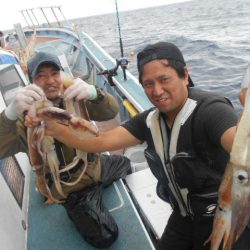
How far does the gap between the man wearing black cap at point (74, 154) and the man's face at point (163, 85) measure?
68cm

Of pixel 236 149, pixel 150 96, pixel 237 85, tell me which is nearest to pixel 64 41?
pixel 237 85

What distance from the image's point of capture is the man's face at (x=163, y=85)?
2.22m

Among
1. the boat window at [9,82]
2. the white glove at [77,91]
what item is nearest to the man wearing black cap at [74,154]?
the white glove at [77,91]

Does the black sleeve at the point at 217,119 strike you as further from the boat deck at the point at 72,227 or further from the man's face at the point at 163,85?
the boat deck at the point at 72,227

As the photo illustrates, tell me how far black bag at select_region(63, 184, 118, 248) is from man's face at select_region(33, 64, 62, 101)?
4.05 ft

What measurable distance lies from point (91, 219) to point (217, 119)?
6.61 ft

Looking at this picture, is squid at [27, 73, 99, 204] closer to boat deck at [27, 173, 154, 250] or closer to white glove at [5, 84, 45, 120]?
white glove at [5, 84, 45, 120]

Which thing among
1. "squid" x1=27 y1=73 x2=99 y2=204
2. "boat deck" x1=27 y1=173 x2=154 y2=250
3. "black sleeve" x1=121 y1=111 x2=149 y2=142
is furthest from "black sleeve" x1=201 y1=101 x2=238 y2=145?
"boat deck" x1=27 y1=173 x2=154 y2=250

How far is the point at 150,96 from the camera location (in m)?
2.29

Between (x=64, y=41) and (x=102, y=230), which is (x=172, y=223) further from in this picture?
(x=64, y=41)

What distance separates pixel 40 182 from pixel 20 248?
1.09m

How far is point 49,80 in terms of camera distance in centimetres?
297

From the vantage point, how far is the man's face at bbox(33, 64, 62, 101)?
2967 mm

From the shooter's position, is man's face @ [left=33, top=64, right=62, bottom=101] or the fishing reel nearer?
man's face @ [left=33, top=64, right=62, bottom=101]
